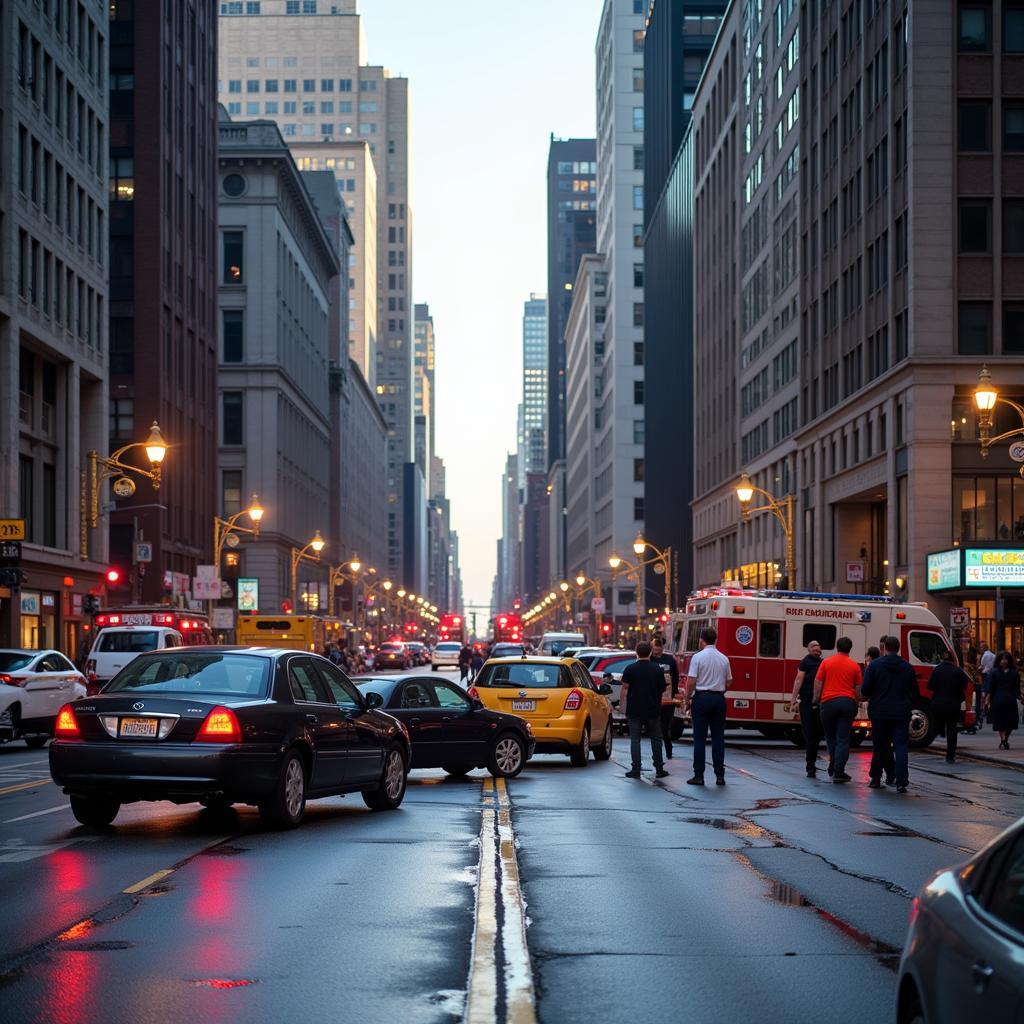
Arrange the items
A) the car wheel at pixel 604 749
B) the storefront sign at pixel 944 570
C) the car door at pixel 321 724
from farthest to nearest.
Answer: the storefront sign at pixel 944 570
the car wheel at pixel 604 749
the car door at pixel 321 724

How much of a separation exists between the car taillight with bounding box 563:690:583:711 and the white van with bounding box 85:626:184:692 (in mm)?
14912

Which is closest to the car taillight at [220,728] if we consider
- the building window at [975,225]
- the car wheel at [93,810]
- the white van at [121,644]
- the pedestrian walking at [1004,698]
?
the car wheel at [93,810]

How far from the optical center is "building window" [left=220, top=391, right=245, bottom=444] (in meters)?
109

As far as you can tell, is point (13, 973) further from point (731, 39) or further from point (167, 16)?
point (731, 39)

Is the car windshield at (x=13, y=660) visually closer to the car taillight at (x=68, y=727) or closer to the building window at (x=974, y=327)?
the car taillight at (x=68, y=727)

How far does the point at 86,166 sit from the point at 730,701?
41039mm

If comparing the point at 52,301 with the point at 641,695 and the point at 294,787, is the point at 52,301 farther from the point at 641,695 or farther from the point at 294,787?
the point at 294,787

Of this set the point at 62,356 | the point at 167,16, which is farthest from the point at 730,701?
the point at 167,16

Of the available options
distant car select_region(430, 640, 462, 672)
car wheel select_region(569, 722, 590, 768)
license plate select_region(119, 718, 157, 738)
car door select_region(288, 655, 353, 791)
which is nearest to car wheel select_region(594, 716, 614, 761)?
car wheel select_region(569, 722, 590, 768)

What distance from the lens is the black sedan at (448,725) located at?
20750 mm

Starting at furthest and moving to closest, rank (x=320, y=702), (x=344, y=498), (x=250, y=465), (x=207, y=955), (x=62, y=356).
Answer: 1. (x=344, y=498)
2. (x=250, y=465)
3. (x=62, y=356)
4. (x=320, y=702)
5. (x=207, y=955)

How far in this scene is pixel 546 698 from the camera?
2527cm

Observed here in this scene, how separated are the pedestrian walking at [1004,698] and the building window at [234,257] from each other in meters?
83.5

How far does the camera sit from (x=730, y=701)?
32312 millimetres
